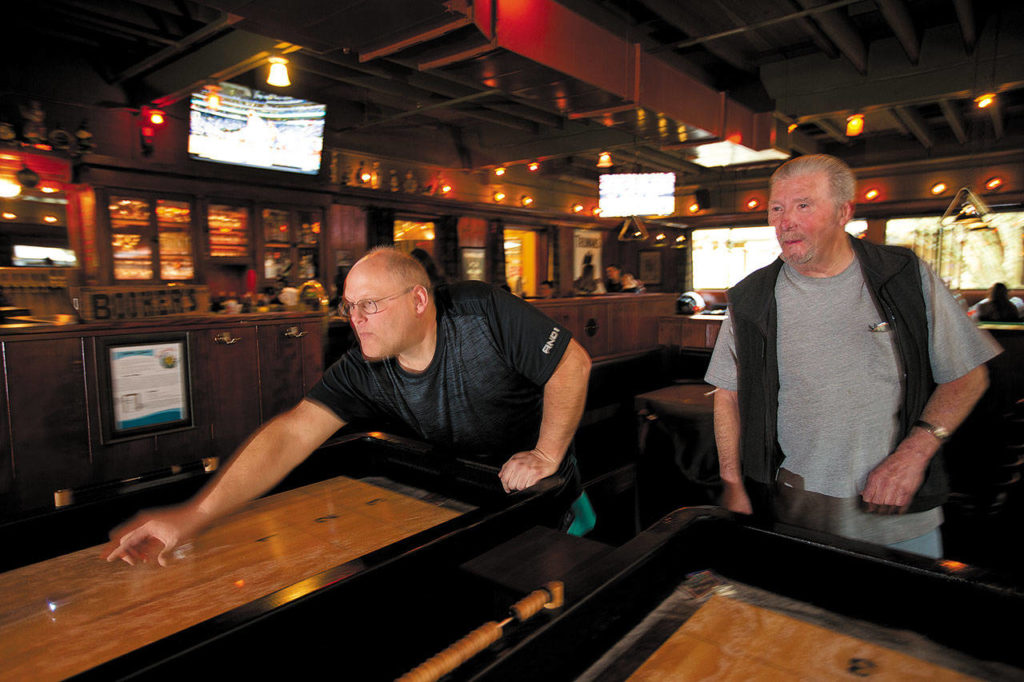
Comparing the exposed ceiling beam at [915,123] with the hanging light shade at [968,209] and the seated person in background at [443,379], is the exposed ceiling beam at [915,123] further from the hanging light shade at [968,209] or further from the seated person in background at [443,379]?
the seated person in background at [443,379]

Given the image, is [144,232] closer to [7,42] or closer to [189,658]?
[7,42]

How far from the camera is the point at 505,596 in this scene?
121cm

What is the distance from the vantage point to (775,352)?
170cm

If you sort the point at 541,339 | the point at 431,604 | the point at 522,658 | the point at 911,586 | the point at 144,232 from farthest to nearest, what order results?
the point at 144,232 < the point at 541,339 < the point at 431,604 < the point at 911,586 < the point at 522,658

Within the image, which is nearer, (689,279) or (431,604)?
(431,604)

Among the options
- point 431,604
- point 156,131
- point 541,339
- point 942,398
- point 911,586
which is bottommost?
point 431,604

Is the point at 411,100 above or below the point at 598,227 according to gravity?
above

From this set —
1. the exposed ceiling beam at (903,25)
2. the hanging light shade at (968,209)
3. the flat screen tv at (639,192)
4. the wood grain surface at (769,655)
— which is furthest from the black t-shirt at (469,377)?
the flat screen tv at (639,192)

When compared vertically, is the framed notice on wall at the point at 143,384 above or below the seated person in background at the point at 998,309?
below

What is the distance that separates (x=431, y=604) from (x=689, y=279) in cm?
1250

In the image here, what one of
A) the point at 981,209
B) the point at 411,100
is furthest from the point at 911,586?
the point at 411,100

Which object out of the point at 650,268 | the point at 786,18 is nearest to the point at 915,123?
the point at 786,18

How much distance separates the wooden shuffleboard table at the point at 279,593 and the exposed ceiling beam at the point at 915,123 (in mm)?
7617

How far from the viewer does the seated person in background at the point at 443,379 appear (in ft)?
5.74
